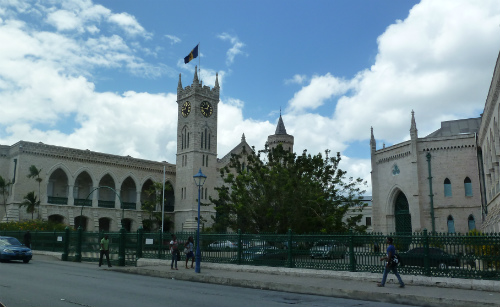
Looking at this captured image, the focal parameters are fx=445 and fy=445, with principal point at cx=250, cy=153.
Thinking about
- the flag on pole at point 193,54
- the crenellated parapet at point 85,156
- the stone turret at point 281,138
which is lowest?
the crenellated parapet at point 85,156

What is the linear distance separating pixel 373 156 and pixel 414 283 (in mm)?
33992

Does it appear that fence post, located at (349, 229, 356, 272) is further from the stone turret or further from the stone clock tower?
the stone turret

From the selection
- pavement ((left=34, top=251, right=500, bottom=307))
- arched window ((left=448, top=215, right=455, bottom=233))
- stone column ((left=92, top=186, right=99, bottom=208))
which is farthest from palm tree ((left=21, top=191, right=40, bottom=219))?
arched window ((left=448, top=215, right=455, bottom=233))

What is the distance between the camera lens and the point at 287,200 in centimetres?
2523

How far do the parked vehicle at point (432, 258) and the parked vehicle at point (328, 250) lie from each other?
204 cm

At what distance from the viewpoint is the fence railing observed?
469 inches

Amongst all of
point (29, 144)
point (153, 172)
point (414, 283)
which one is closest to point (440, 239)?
point (414, 283)

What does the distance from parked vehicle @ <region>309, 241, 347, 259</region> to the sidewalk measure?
1.97 feet

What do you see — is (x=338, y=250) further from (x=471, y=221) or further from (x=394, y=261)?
(x=471, y=221)

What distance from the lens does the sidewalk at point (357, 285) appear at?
1038 centimetres

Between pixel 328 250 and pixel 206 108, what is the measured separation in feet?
139

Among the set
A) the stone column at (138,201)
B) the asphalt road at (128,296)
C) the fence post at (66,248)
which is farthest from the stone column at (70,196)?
the asphalt road at (128,296)

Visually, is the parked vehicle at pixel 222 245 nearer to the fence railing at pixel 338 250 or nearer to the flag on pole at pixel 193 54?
the fence railing at pixel 338 250

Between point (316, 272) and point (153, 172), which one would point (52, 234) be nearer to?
point (316, 272)
